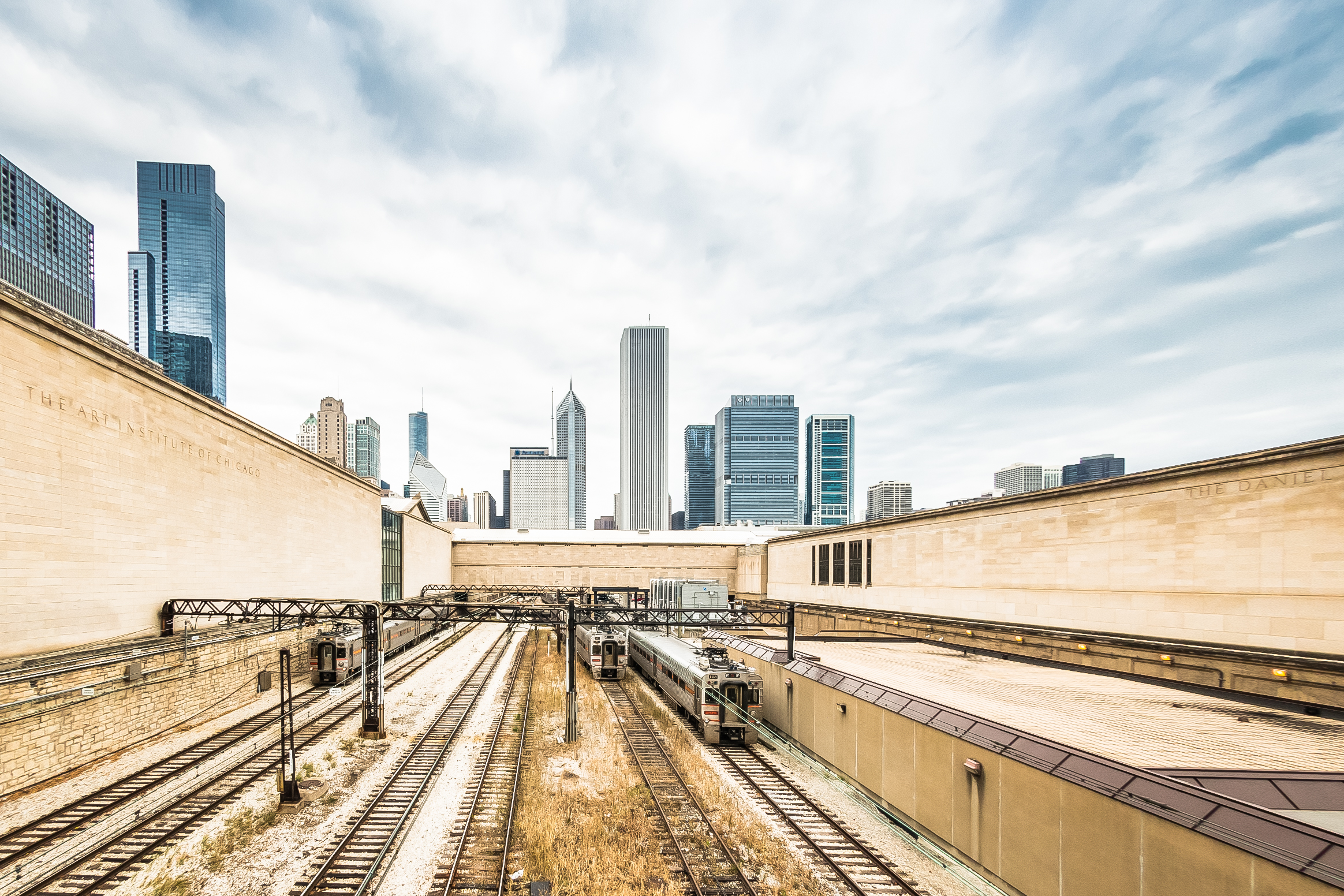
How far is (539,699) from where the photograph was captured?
81.5 ft

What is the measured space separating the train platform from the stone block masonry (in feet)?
75.6

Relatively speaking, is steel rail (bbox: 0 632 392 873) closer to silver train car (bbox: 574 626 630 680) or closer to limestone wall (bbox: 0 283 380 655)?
limestone wall (bbox: 0 283 380 655)

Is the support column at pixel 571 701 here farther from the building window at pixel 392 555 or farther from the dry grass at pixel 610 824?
the building window at pixel 392 555

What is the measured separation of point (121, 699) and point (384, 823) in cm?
1149

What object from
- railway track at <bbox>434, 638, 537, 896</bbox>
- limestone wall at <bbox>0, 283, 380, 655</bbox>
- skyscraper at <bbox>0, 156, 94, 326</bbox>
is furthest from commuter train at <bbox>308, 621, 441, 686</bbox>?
skyscraper at <bbox>0, 156, 94, 326</bbox>

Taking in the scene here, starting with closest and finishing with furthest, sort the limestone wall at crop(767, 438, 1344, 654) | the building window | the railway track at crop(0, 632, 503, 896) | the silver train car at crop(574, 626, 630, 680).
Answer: the railway track at crop(0, 632, 503, 896) → the limestone wall at crop(767, 438, 1344, 654) → the silver train car at crop(574, 626, 630, 680) → the building window

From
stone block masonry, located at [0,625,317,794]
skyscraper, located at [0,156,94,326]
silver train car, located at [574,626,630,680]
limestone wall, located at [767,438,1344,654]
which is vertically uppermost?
skyscraper, located at [0,156,94,326]

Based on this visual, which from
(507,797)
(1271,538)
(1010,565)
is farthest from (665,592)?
(1271,538)

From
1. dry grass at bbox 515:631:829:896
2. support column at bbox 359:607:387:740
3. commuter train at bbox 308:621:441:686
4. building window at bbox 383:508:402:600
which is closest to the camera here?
dry grass at bbox 515:631:829:896

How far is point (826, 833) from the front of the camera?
41.4 feet

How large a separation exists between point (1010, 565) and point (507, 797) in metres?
23.1

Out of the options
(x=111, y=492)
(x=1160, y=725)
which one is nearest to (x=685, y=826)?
(x=1160, y=725)

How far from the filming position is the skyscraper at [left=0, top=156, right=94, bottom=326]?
10275 cm

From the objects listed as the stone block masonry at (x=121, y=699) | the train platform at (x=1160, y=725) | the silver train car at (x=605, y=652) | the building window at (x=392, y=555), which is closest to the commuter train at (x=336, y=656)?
the stone block masonry at (x=121, y=699)
